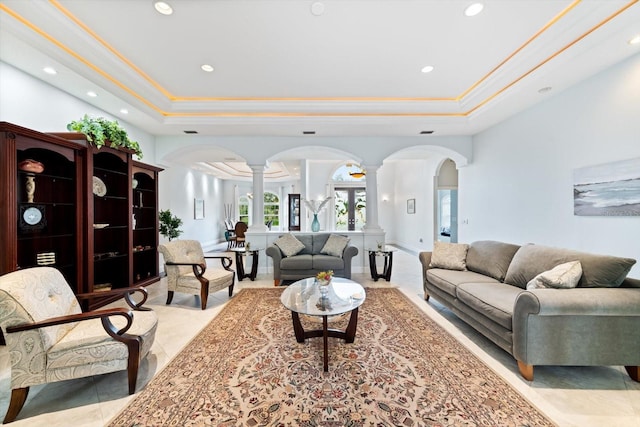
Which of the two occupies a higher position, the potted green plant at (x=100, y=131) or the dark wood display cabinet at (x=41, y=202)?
the potted green plant at (x=100, y=131)

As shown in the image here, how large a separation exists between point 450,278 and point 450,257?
1.86 feet

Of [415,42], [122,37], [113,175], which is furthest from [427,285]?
[113,175]

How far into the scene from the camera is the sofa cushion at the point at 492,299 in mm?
2205

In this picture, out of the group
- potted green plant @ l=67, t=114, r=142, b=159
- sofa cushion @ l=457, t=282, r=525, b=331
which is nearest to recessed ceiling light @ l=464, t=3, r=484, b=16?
sofa cushion @ l=457, t=282, r=525, b=331

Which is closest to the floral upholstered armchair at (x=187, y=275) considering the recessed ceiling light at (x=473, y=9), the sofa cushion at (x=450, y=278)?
the sofa cushion at (x=450, y=278)

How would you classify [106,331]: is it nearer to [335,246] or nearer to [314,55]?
[314,55]

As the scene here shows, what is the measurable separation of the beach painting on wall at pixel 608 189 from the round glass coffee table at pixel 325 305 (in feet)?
9.65

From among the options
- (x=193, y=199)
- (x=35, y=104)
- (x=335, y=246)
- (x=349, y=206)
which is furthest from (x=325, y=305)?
(x=349, y=206)

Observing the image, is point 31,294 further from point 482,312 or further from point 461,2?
point 461,2

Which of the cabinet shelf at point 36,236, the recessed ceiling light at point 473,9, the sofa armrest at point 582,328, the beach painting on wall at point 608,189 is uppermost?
the recessed ceiling light at point 473,9

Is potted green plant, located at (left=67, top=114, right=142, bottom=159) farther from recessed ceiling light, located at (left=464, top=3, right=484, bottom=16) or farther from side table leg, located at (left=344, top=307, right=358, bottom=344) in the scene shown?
recessed ceiling light, located at (left=464, top=3, right=484, bottom=16)

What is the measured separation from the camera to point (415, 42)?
2.86 metres

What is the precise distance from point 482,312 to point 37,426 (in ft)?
11.2

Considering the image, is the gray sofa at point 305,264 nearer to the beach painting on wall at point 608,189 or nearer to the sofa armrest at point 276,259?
the sofa armrest at point 276,259
